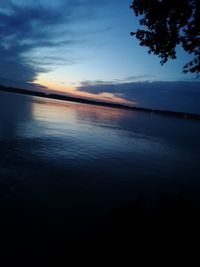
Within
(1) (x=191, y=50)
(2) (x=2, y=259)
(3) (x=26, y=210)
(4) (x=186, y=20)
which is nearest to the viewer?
(2) (x=2, y=259)

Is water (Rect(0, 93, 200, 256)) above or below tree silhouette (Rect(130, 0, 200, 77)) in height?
below

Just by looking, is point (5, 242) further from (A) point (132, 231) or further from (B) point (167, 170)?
(B) point (167, 170)

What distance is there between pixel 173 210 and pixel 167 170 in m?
5.99

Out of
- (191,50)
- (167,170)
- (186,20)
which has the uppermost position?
(186,20)

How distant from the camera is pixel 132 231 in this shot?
5.80 meters

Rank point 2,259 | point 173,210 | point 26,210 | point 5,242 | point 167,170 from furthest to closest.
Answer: point 167,170
point 173,210
point 26,210
point 5,242
point 2,259

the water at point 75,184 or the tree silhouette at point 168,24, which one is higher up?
the tree silhouette at point 168,24

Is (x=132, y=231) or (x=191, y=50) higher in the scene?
(x=191, y=50)

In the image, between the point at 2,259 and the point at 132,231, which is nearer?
the point at 2,259

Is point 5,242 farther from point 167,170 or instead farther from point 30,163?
point 167,170

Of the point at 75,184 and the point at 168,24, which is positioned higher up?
the point at 168,24

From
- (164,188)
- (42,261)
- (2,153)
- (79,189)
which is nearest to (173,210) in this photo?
(164,188)

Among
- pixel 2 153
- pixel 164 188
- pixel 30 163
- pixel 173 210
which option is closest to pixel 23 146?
pixel 2 153

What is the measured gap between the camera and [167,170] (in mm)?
13312
